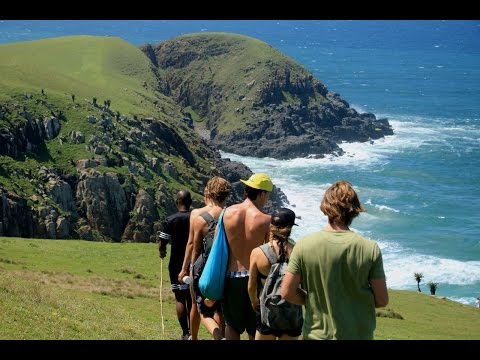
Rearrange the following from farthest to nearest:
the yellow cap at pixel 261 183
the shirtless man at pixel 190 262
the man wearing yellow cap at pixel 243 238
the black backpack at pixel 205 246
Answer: the shirtless man at pixel 190 262
the black backpack at pixel 205 246
the man wearing yellow cap at pixel 243 238
the yellow cap at pixel 261 183

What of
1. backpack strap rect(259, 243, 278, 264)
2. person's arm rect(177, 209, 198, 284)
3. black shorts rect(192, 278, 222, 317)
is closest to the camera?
backpack strap rect(259, 243, 278, 264)

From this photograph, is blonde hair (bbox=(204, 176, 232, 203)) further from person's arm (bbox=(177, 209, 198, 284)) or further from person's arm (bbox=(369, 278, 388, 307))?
person's arm (bbox=(369, 278, 388, 307))

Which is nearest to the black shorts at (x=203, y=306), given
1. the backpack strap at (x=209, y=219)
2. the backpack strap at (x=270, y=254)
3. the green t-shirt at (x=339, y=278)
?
the backpack strap at (x=209, y=219)

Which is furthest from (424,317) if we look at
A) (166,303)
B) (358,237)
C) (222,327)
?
(358,237)

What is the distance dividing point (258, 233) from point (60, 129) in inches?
5198

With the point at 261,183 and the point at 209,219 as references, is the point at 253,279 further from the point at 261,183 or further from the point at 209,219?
the point at 209,219

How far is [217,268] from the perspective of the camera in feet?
37.4

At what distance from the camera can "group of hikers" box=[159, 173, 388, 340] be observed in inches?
330

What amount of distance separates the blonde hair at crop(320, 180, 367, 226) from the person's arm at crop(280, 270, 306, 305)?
857mm

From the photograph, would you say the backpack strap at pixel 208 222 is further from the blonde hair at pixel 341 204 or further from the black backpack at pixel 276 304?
the blonde hair at pixel 341 204

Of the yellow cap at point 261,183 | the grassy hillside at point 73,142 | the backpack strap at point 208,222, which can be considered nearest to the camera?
the yellow cap at point 261,183

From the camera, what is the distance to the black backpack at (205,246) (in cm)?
1221

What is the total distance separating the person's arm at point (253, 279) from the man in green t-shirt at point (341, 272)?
1.72 meters

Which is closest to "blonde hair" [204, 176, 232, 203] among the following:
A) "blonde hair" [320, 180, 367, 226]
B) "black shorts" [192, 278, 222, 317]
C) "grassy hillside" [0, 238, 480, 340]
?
"black shorts" [192, 278, 222, 317]
